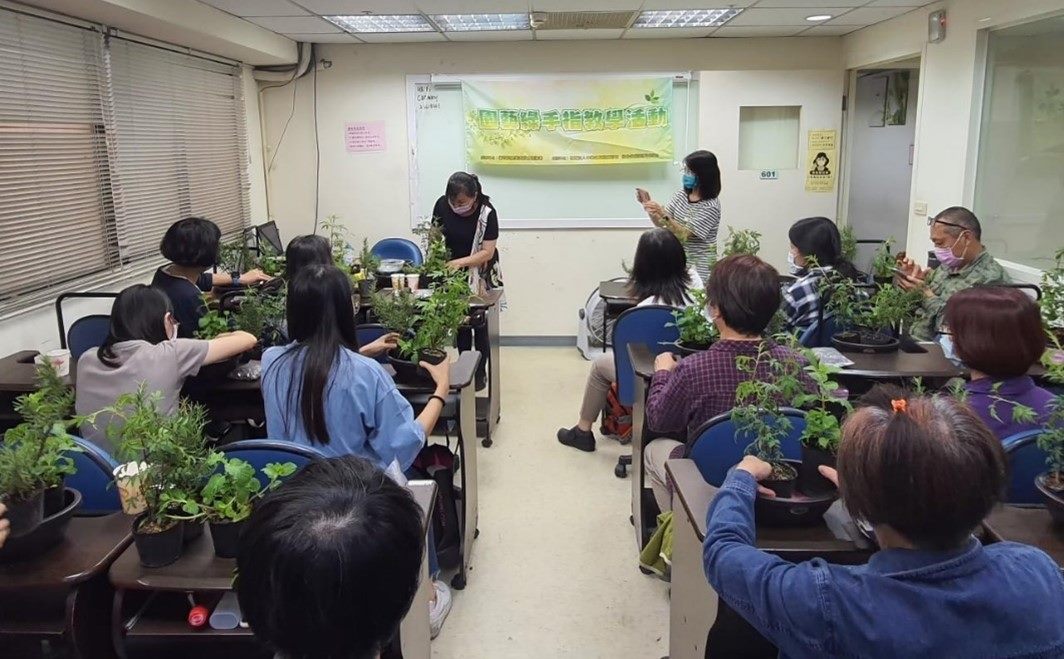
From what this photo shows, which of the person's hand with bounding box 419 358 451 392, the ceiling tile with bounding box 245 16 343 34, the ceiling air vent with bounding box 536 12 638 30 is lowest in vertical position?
the person's hand with bounding box 419 358 451 392

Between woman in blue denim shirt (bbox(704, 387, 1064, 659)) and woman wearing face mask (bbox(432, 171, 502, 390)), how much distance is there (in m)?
3.57

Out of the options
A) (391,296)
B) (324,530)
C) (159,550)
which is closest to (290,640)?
(324,530)

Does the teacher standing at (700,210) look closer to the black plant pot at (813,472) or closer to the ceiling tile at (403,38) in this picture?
the ceiling tile at (403,38)

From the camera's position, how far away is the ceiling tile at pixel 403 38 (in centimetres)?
519

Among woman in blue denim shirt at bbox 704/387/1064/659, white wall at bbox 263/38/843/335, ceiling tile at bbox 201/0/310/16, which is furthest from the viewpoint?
white wall at bbox 263/38/843/335

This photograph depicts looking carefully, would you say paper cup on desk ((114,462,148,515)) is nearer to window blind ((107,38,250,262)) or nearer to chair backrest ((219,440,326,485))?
chair backrest ((219,440,326,485))

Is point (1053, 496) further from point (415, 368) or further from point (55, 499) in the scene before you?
point (55, 499)

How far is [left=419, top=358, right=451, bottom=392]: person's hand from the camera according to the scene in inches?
96.5

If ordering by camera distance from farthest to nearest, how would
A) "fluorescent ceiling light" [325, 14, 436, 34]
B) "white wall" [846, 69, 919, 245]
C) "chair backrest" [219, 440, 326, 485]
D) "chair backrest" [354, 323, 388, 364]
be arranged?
"white wall" [846, 69, 919, 245], "fluorescent ceiling light" [325, 14, 436, 34], "chair backrest" [354, 323, 388, 364], "chair backrest" [219, 440, 326, 485]

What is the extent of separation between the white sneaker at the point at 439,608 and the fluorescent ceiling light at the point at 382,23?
3.38 meters

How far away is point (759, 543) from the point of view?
1422 mm

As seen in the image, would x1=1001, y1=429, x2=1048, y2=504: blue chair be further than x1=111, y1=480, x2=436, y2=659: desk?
Yes

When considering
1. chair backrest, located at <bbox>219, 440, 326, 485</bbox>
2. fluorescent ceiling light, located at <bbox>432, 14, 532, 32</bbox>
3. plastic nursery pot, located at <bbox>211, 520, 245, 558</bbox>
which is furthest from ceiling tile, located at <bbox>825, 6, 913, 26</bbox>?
plastic nursery pot, located at <bbox>211, 520, 245, 558</bbox>

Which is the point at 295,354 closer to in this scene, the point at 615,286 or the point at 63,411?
the point at 63,411
